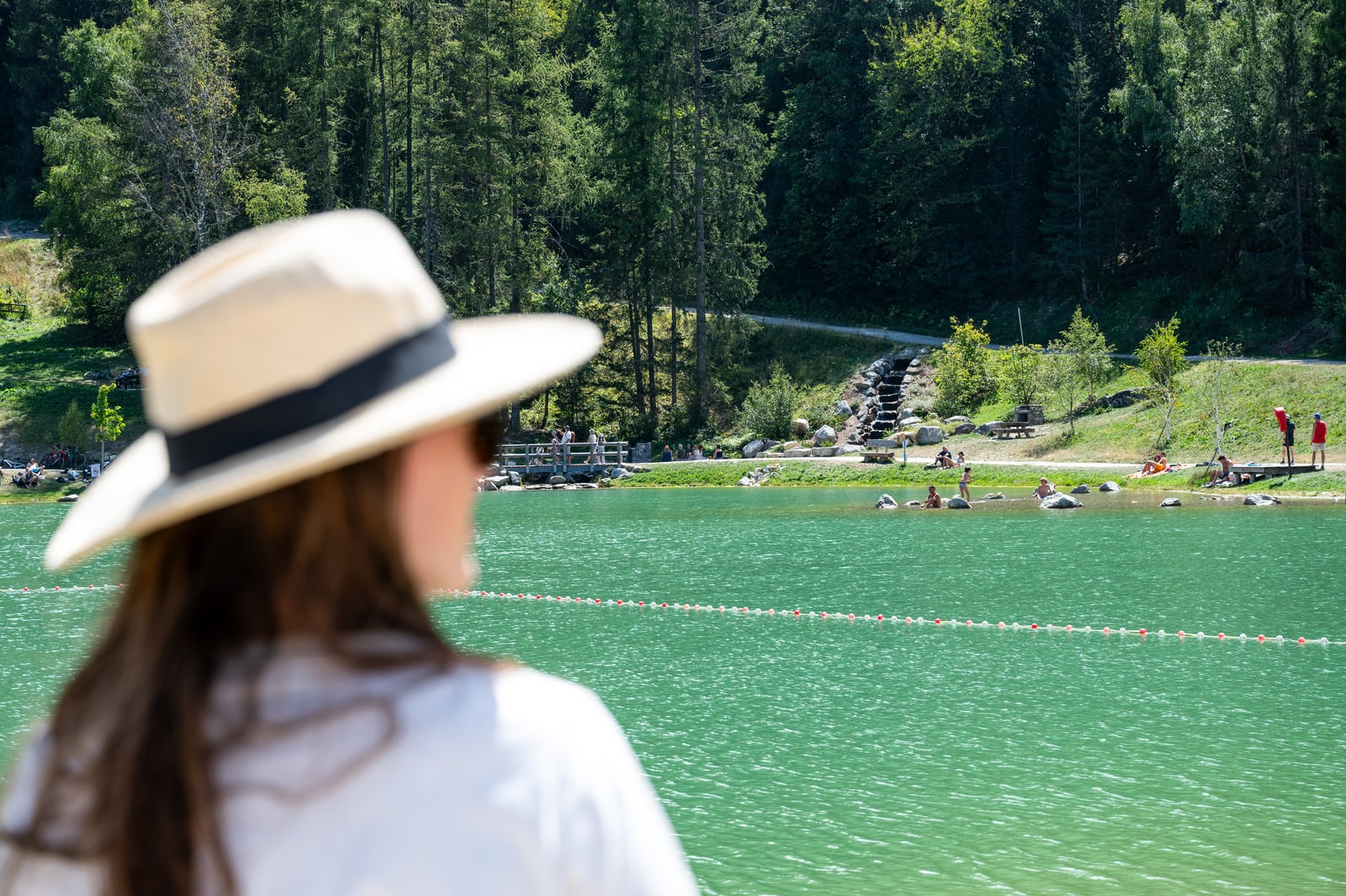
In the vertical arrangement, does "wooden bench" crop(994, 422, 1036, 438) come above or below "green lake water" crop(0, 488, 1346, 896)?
above

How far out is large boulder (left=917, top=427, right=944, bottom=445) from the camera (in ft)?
132

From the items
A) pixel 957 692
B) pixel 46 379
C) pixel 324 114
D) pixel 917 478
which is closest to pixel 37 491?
pixel 46 379

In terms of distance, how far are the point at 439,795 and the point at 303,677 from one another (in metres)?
0.16

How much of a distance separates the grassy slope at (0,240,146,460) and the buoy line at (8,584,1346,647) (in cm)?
2749

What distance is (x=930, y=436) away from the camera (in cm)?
4041

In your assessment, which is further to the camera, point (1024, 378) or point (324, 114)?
point (324, 114)

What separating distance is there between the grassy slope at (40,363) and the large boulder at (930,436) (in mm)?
24608

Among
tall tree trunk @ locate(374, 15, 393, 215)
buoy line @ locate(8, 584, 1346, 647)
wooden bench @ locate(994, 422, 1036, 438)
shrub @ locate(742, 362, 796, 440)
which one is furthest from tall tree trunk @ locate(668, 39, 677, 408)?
buoy line @ locate(8, 584, 1346, 647)

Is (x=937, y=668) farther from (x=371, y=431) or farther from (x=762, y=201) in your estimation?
(x=762, y=201)

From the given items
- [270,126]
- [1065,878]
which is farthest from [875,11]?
[1065,878]

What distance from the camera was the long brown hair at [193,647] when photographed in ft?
3.75

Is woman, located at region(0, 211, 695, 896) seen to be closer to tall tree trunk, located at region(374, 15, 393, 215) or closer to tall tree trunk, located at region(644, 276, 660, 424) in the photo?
tall tree trunk, located at region(644, 276, 660, 424)

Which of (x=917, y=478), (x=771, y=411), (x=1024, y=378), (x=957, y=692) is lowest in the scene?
(x=957, y=692)

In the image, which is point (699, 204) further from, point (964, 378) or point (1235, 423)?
point (1235, 423)
